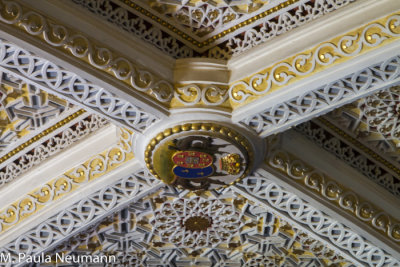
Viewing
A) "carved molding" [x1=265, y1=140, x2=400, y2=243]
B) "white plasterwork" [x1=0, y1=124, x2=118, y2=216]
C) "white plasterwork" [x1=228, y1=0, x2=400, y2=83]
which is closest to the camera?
"white plasterwork" [x1=228, y1=0, x2=400, y2=83]

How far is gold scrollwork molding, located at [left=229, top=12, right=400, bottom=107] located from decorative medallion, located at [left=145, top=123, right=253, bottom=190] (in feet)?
0.59

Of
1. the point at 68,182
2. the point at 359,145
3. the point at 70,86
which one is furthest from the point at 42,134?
the point at 359,145

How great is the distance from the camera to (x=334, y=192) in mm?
4383

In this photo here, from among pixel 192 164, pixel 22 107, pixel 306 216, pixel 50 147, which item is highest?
pixel 22 107

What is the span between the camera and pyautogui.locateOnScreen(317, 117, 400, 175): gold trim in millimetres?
4421

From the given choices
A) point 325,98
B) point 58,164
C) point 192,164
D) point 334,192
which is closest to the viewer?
point 325,98

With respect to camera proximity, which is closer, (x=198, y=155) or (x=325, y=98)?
(x=325, y=98)

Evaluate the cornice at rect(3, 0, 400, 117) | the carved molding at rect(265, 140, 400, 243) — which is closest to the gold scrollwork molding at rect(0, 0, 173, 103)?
the cornice at rect(3, 0, 400, 117)

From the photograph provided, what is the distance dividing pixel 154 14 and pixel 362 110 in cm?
115

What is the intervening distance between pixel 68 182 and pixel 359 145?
1.45 metres

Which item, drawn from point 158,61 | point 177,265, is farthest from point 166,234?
point 158,61

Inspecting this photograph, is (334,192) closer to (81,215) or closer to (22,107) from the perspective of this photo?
(81,215)

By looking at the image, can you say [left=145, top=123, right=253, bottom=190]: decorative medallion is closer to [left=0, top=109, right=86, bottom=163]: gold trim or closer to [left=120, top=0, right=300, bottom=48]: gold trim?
[left=120, top=0, right=300, bottom=48]: gold trim

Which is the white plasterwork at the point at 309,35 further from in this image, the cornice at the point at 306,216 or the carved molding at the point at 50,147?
the carved molding at the point at 50,147
